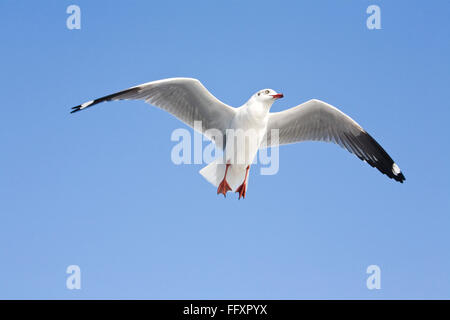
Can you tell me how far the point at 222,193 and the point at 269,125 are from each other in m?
0.97

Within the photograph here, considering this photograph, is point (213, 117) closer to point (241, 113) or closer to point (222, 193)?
point (241, 113)

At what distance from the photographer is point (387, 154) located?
656 centimetres

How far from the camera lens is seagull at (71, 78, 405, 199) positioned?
230 inches

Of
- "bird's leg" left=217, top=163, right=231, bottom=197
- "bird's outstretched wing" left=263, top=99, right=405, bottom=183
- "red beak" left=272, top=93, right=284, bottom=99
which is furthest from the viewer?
"bird's outstretched wing" left=263, top=99, right=405, bottom=183

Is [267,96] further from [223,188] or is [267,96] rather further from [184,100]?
[223,188]

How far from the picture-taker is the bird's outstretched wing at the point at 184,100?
5.80 meters

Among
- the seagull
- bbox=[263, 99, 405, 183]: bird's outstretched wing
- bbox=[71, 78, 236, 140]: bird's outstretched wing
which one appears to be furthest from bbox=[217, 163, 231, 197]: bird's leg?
bbox=[263, 99, 405, 183]: bird's outstretched wing

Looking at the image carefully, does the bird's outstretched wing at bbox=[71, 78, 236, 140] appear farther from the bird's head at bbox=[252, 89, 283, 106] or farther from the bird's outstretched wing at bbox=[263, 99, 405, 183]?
the bird's outstretched wing at bbox=[263, 99, 405, 183]

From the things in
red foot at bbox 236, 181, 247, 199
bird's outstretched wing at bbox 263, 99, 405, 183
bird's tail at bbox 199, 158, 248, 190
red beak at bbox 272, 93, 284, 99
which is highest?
red beak at bbox 272, 93, 284, 99

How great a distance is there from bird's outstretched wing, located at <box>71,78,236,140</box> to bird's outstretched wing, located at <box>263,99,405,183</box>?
620 mm

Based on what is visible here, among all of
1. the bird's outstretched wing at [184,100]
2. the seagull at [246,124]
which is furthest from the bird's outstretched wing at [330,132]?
the bird's outstretched wing at [184,100]

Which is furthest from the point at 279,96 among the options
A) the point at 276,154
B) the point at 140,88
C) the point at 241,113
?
→ the point at 140,88

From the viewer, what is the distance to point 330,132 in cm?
648

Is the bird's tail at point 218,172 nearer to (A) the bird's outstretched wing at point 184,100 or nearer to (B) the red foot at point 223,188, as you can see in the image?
(B) the red foot at point 223,188
